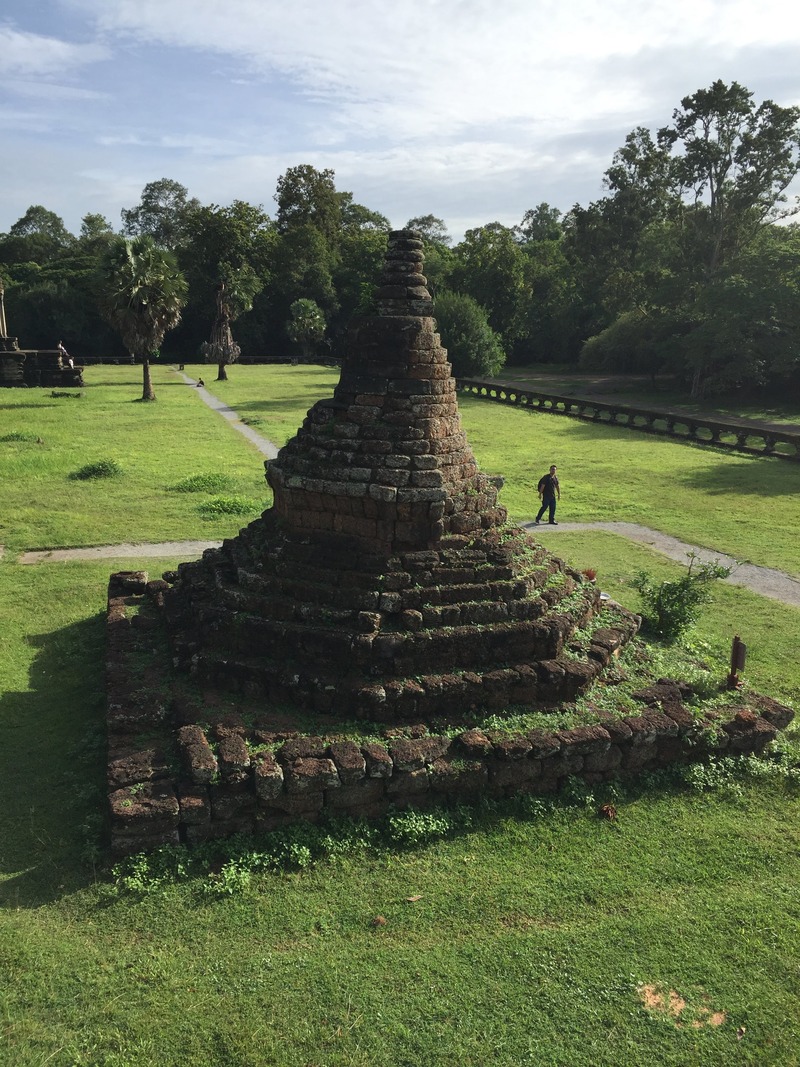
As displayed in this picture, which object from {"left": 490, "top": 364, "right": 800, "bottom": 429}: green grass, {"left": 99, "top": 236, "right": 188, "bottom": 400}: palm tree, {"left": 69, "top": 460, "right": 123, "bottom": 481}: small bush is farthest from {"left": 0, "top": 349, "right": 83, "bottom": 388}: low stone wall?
{"left": 490, "top": 364, "right": 800, "bottom": 429}: green grass

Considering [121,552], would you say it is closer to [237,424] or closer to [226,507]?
[226,507]

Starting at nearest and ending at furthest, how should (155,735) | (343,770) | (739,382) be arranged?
(343,770), (155,735), (739,382)

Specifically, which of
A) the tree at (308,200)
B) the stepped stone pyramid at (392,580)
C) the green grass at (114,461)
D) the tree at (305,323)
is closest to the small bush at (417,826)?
the stepped stone pyramid at (392,580)

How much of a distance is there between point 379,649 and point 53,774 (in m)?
A: 3.14

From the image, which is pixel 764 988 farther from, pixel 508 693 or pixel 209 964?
pixel 209 964

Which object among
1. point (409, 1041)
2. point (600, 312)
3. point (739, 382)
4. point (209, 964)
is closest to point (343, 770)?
point (209, 964)

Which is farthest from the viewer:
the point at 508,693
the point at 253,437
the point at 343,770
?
the point at 253,437

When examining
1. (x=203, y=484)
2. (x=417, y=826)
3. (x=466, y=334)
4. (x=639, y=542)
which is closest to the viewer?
(x=417, y=826)

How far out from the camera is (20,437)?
23.0 metres

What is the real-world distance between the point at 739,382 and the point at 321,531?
1305 inches

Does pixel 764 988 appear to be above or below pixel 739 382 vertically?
below

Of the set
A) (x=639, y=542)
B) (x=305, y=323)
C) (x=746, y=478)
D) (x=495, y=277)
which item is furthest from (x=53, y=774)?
(x=305, y=323)

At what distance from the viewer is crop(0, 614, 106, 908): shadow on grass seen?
5.57 m

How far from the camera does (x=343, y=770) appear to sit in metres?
6.11
